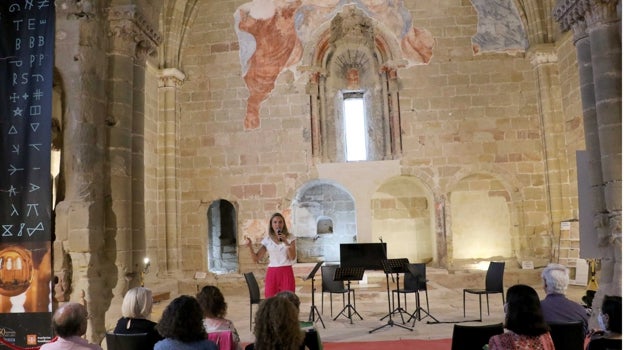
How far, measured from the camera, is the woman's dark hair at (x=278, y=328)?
257cm

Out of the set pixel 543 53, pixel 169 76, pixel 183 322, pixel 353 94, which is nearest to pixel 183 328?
pixel 183 322

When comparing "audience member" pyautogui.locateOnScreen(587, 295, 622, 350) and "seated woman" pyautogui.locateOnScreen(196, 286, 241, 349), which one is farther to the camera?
"seated woman" pyautogui.locateOnScreen(196, 286, 241, 349)

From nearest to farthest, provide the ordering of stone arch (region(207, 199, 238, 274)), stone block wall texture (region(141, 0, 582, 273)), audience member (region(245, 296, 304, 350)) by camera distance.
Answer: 1. audience member (region(245, 296, 304, 350))
2. stone block wall texture (region(141, 0, 582, 273))
3. stone arch (region(207, 199, 238, 274))

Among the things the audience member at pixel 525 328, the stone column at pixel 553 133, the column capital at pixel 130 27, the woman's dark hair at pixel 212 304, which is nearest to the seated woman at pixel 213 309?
the woman's dark hair at pixel 212 304

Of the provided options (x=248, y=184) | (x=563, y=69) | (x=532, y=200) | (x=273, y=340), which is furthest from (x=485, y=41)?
(x=273, y=340)

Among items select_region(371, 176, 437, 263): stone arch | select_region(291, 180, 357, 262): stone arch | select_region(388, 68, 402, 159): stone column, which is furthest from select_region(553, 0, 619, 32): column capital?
select_region(291, 180, 357, 262): stone arch

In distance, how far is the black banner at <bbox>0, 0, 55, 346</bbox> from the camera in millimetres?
5539

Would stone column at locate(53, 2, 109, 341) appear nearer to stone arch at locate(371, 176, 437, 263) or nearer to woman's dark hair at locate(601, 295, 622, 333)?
woman's dark hair at locate(601, 295, 622, 333)

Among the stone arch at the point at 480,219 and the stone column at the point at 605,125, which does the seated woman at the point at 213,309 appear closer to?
the stone column at the point at 605,125

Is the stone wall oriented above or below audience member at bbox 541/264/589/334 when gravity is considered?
above

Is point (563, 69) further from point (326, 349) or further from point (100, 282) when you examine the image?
point (100, 282)

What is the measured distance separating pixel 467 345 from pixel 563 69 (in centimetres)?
1007

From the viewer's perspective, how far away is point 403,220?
46.1 feet

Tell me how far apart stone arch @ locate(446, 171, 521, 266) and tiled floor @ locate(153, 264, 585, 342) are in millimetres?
A: 1322
